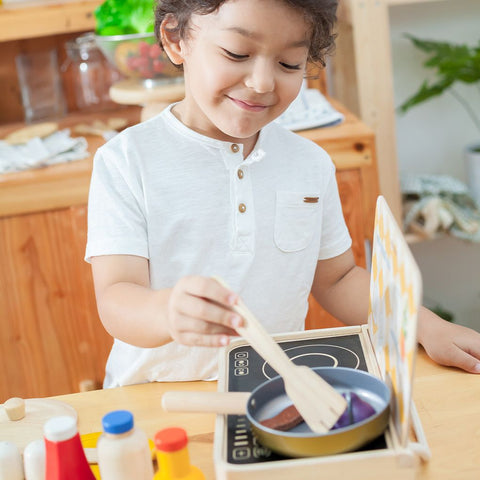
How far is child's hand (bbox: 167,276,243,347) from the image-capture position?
2.26ft

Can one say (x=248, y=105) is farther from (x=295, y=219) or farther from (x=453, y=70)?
(x=453, y=70)

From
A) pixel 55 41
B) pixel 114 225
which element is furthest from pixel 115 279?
pixel 55 41

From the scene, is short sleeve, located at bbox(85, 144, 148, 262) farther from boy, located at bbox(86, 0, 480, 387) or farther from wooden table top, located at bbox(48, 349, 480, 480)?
wooden table top, located at bbox(48, 349, 480, 480)

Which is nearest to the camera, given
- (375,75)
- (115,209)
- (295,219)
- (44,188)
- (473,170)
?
(115,209)

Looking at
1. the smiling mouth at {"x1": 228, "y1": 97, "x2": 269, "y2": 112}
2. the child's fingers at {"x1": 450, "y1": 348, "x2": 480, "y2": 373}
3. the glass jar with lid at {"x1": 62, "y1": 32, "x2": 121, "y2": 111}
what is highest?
the glass jar with lid at {"x1": 62, "y1": 32, "x2": 121, "y2": 111}

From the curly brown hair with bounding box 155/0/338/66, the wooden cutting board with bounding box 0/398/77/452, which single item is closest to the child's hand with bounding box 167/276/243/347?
the wooden cutting board with bounding box 0/398/77/452

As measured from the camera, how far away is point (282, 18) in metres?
0.90

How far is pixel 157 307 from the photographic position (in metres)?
0.84

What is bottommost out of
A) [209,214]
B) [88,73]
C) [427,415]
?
[427,415]

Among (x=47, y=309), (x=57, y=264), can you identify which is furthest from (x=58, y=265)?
(x=47, y=309)

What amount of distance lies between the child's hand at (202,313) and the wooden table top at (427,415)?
147 millimetres

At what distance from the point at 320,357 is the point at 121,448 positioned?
272 mm

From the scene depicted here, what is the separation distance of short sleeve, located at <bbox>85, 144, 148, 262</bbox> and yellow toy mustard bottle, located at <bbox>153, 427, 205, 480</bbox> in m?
0.40

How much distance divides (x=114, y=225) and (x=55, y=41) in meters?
1.51
